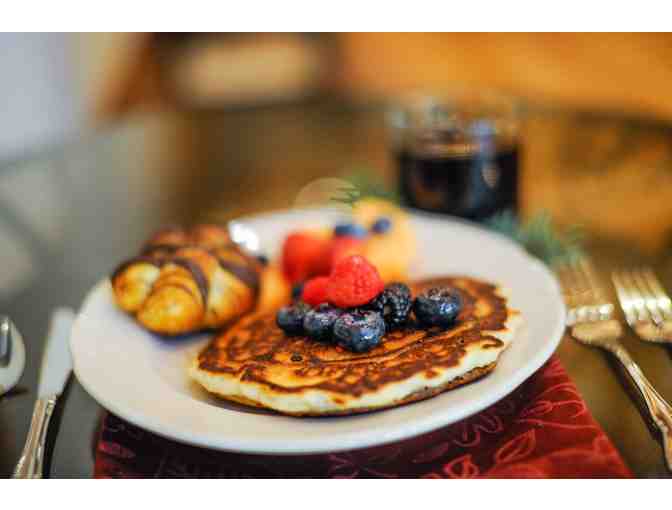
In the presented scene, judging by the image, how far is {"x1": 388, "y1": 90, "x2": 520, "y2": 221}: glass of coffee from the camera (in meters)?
1.92

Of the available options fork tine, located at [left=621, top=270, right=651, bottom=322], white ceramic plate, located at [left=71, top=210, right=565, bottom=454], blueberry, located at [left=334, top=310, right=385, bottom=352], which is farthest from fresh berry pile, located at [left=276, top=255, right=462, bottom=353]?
fork tine, located at [left=621, top=270, right=651, bottom=322]

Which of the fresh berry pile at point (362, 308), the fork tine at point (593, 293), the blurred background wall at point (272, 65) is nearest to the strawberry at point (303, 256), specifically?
the fresh berry pile at point (362, 308)

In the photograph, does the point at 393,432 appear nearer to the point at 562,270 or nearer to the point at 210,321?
the point at 210,321

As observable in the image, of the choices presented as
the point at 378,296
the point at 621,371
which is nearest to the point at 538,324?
the point at 621,371

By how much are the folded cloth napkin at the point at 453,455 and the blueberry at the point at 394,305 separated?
224 mm

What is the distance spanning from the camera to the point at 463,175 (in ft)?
6.31

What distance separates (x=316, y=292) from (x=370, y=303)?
0.50ft

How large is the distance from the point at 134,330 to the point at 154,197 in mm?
977

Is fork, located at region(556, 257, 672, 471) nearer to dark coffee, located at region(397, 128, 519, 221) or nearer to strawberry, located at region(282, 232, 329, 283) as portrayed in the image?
dark coffee, located at region(397, 128, 519, 221)

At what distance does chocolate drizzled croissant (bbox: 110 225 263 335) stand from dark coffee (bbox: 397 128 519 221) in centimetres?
65

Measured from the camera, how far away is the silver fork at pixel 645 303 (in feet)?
4.21

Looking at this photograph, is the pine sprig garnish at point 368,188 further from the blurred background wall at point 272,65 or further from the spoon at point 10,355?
the blurred background wall at point 272,65

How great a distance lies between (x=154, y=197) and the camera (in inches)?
89.1

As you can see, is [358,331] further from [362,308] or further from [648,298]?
[648,298]
